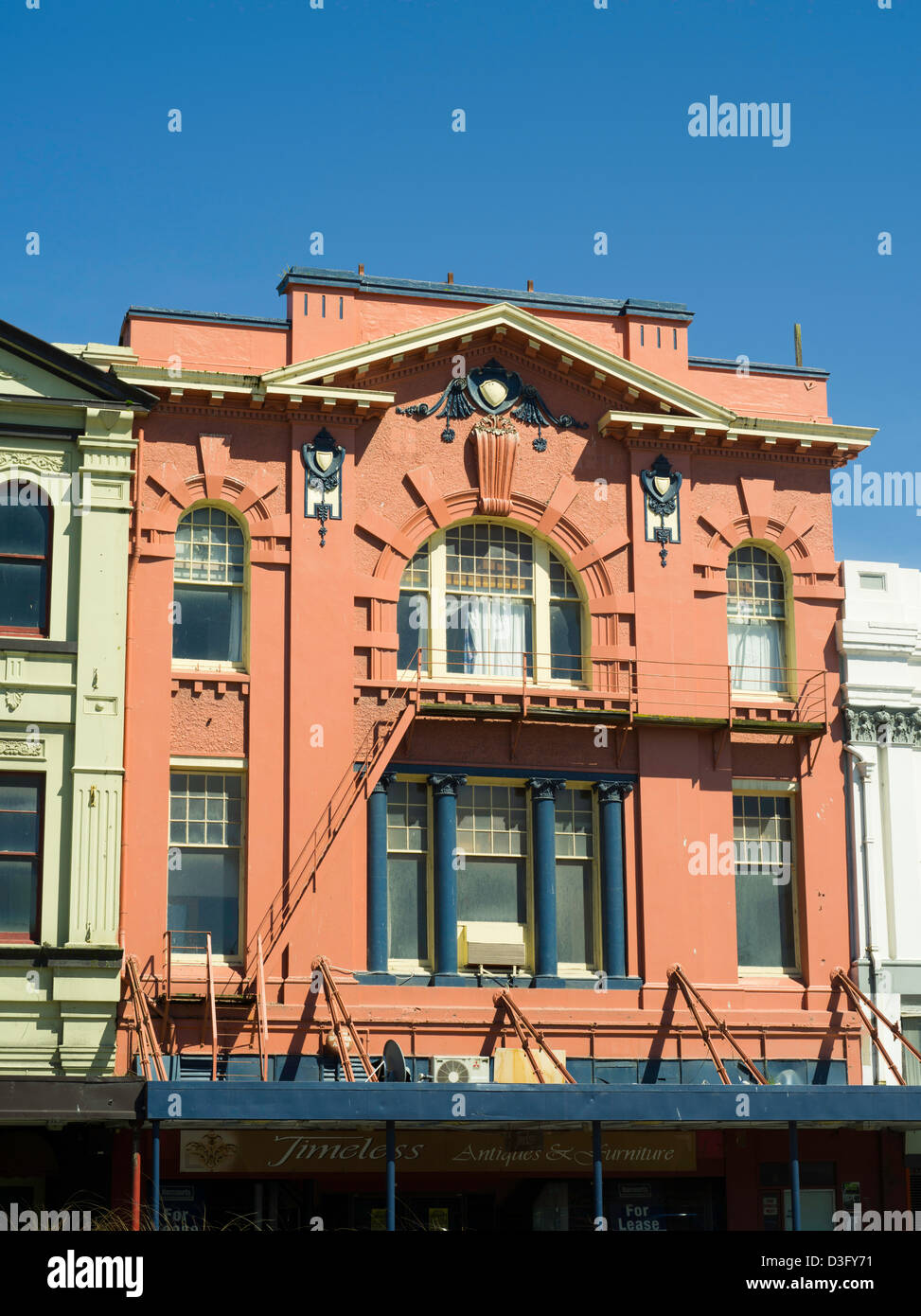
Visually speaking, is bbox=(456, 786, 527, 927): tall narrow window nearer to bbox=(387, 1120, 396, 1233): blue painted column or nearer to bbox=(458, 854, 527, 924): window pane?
bbox=(458, 854, 527, 924): window pane

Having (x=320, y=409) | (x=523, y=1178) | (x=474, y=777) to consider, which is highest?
(x=320, y=409)

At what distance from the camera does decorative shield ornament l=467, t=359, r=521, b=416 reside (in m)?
29.3

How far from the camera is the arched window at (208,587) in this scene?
1084 inches

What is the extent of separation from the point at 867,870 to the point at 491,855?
5965 millimetres

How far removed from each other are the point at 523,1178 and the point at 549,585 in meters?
9.07

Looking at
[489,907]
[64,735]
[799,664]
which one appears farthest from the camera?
[799,664]

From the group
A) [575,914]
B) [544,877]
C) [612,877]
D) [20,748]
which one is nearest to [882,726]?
[612,877]

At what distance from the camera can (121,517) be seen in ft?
87.2

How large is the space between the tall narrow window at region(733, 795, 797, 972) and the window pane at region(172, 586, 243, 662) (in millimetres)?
8329

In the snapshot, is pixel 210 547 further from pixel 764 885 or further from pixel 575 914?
pixel 764 885
